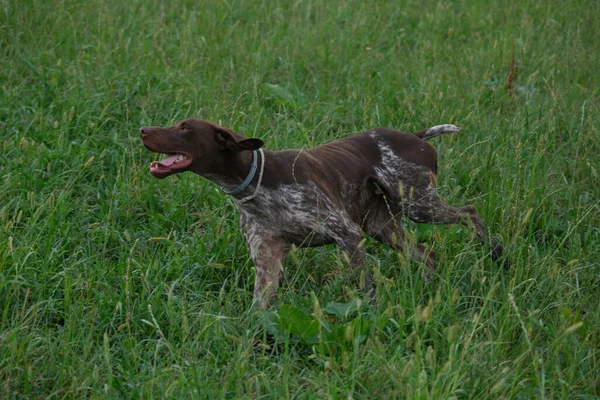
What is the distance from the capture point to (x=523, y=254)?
→ 5812mm

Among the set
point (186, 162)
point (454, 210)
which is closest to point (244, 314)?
point (186, 162)

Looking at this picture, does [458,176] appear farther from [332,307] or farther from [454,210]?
[332,307]

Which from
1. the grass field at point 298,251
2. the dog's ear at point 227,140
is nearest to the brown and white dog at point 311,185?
the dog's ear at point 227,140

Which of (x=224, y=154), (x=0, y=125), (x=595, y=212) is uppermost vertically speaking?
(x=224, y=154)

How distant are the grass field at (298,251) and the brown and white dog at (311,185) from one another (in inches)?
6.2

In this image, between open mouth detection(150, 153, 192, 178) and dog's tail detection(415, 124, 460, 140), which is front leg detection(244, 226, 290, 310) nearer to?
open mouth detection(150, 153, 192, 178)

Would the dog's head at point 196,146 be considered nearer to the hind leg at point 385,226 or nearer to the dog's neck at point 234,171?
the dog's neck at point 234,171

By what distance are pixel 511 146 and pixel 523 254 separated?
1.66 meters

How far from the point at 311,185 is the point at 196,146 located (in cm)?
71

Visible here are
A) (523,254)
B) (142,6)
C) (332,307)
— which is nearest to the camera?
(332,307)

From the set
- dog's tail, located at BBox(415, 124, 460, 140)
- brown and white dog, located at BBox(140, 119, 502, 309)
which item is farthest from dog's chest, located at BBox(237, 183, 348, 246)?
dog's tail, located at BBox(415, 124, 460, 140)

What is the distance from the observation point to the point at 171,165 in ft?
16.9

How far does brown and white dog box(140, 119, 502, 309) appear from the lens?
5227 millimetres

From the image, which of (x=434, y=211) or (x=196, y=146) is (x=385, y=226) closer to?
(x=434, y=211)
